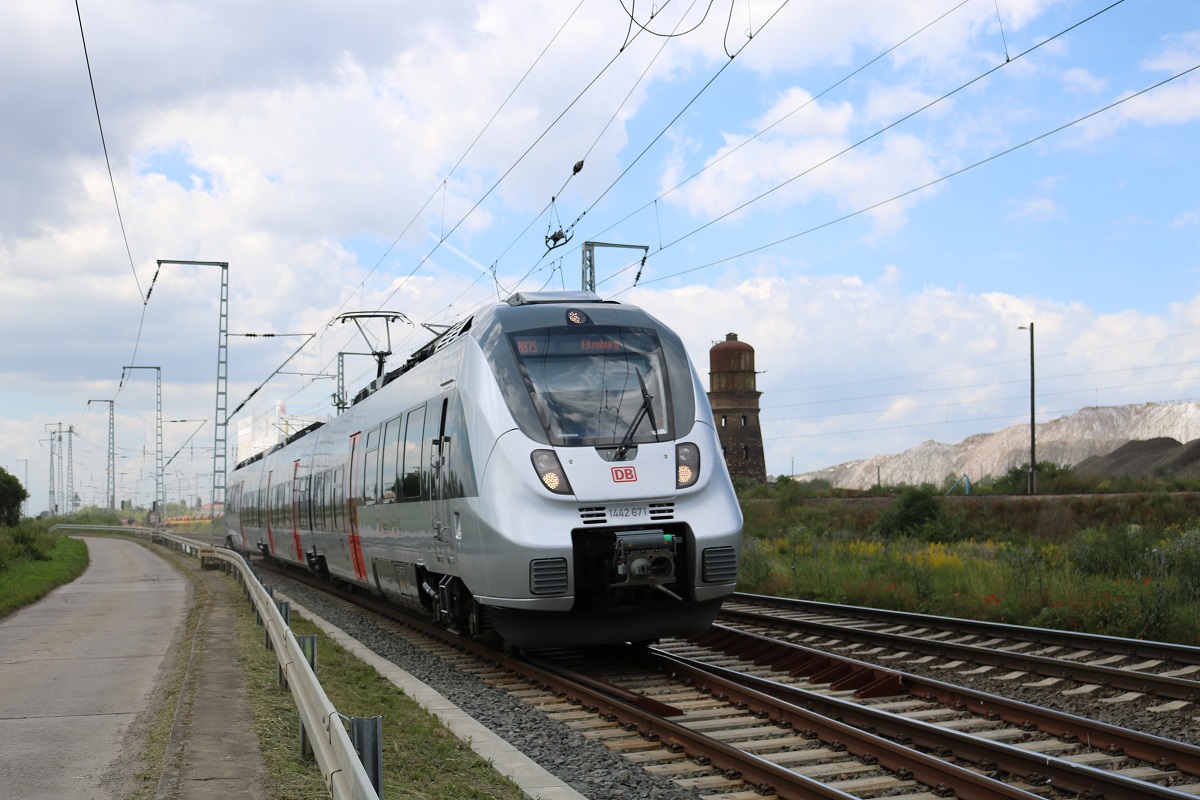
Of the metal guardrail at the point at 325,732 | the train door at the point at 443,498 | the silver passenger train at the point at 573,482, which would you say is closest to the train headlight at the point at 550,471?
the silver passenger train at the point at 573,482

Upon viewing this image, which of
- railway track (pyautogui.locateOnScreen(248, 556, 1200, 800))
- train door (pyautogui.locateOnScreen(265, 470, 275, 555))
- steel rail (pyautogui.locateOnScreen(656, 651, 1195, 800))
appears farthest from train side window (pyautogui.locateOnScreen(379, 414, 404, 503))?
train door (pyautogui.locateOnScreen(265, 470, 275, 555))

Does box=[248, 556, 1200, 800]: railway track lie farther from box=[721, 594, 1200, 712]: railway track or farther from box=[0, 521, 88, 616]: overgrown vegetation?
box=[0, 521, 88, 616]: overgrown vegetation

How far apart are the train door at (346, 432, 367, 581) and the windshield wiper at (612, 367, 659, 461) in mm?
8063

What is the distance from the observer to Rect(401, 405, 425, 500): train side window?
13734 millimetres

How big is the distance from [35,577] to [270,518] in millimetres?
6654

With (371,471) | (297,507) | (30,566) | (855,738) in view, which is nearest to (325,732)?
(855,738)

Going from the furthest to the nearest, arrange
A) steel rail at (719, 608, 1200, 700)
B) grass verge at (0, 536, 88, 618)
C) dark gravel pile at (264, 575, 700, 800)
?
grass verge at (0, 536, 88, 618)
steel rail at (719, 608, 1200, 700)
dark gravel pile at (264, 575, 700, 800)

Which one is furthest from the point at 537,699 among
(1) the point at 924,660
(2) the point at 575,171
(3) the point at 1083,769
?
(2) the point at 575,171

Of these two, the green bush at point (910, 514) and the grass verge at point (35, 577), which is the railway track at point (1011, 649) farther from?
the green bush at point (910, 514)

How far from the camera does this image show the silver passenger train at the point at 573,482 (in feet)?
34.6

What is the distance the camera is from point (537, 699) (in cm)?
1033

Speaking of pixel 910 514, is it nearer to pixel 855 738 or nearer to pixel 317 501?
pixel 317 501

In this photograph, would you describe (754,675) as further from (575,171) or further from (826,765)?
(575,171)

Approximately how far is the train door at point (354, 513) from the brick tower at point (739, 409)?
54.2 m
